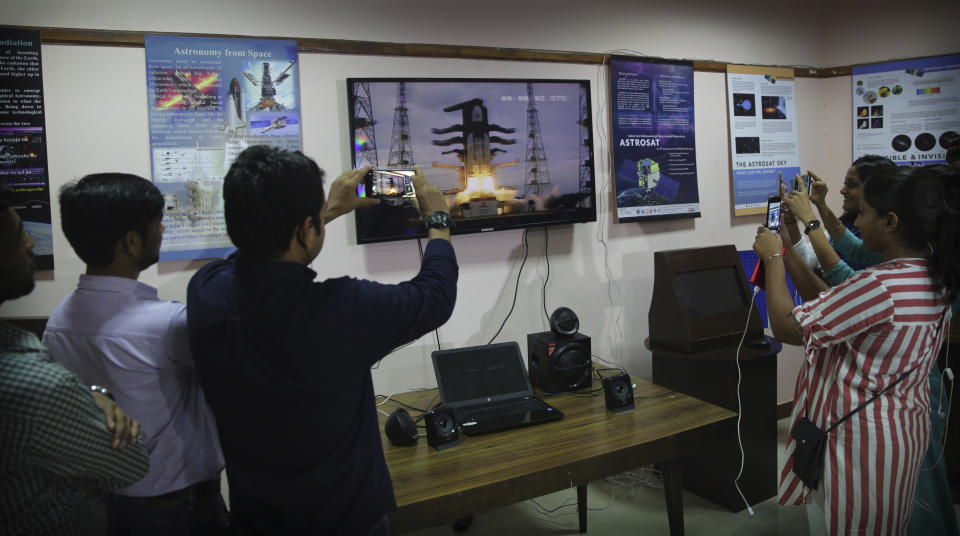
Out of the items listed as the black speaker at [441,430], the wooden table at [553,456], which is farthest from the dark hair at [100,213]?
the black speaker at [441,430]

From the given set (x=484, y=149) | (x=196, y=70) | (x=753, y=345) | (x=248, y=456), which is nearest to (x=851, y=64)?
(x=753, y=345)

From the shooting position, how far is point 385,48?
2.76 m

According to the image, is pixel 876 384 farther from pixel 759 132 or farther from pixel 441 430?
pixel 759 132

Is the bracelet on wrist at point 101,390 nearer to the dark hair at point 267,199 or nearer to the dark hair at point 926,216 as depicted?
the dark hair at point 267,199

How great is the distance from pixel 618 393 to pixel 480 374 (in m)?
0.55

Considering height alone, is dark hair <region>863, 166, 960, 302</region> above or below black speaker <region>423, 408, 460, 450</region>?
above

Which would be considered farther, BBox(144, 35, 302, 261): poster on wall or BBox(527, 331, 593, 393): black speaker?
BBox(527, 331, 593, 393): black speaker

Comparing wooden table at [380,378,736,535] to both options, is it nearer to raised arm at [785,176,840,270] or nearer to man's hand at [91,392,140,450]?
raised arm at [785,176,840,270]

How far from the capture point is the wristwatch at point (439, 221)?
1.51 meters

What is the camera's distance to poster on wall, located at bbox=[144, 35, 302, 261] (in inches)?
95.0

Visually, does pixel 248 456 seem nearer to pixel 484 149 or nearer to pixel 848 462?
pixel 848 462

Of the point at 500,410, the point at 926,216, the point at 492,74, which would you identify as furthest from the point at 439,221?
the point at 492,74

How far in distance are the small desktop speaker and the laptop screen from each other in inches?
4.6

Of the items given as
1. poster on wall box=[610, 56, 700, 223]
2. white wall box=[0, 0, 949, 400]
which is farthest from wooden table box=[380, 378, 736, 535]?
poster on wall box=[610, 56, 700, 223]
